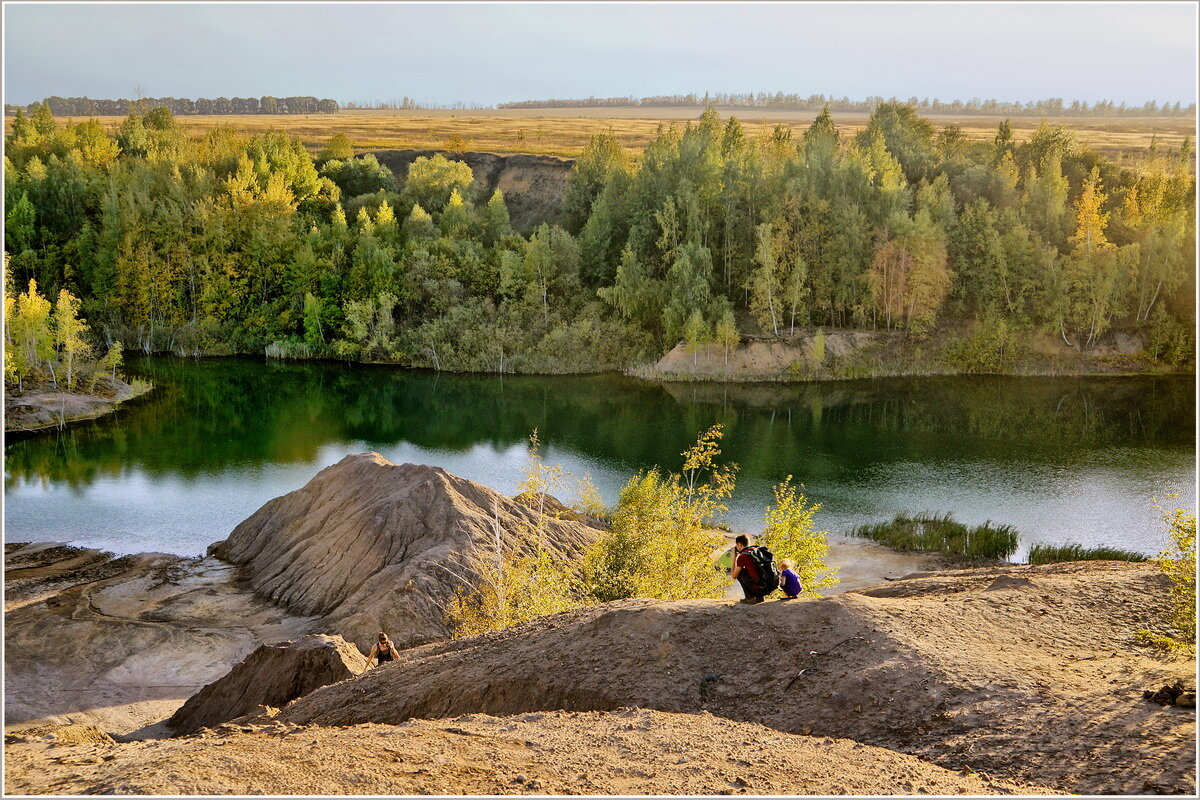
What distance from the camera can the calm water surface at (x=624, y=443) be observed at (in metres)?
29.9

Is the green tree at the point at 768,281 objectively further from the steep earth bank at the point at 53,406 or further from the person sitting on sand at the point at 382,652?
the person sitting on sand at the point at 382,652

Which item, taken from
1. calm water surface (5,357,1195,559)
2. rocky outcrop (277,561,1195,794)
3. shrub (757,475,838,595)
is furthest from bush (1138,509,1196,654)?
calm water surface (5,357,1195,559)

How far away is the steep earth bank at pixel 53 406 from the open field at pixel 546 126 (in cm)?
3750

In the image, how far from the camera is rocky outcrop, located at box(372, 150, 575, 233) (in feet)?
248

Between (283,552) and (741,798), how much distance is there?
18.7 m

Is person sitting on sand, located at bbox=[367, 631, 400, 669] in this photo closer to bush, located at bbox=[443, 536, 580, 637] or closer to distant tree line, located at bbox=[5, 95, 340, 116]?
bush, located at bbox=[443, 536, 580, 637]

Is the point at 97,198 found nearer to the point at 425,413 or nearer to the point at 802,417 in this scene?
the point at 425,413

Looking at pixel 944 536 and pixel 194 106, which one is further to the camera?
pixel 194 106

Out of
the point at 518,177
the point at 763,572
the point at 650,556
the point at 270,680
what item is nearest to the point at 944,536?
the point at 650,556

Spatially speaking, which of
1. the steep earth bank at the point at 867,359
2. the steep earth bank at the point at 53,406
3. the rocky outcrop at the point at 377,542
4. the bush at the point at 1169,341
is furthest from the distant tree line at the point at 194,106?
the bush at the point at 1169,341

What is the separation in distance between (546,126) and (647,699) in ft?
323

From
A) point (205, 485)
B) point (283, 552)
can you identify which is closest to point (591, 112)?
point (205, 485)

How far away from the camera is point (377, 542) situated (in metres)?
22.1

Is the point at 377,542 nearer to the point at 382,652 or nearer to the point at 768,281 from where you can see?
the point at 382,652
